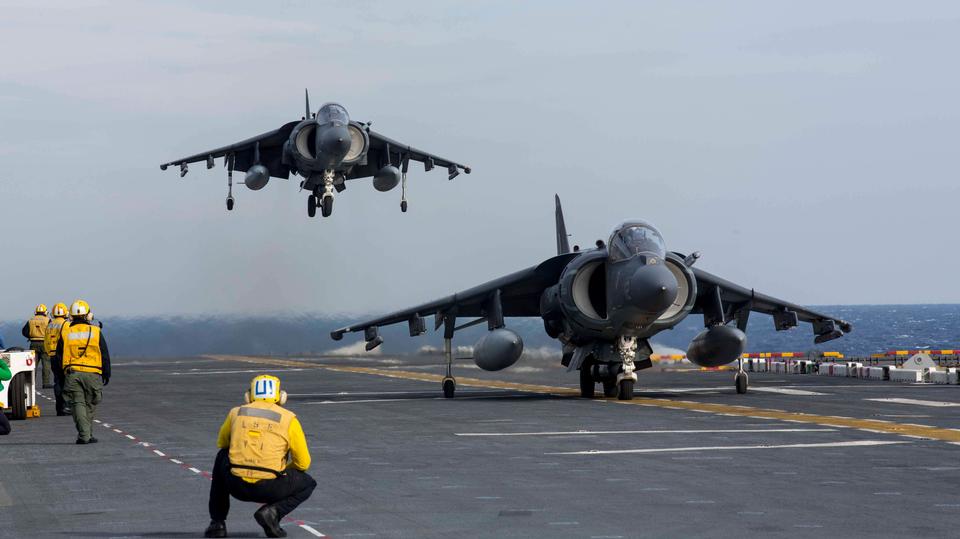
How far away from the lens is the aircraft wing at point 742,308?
3866cm

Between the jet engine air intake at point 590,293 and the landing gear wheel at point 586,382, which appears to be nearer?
the jet engine air intake at point 590,293

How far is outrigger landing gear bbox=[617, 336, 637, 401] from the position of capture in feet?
115

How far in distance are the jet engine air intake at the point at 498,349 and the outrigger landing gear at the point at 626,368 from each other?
8.86 feet

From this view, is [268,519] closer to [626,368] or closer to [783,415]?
[783,415]

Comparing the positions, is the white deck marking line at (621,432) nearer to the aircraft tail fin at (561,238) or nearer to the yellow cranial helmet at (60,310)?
the yellow cranial helmet at (60,310)

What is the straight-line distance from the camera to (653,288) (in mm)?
32812

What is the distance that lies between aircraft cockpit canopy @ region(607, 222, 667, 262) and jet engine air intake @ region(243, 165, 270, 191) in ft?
43.2

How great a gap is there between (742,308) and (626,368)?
692cm

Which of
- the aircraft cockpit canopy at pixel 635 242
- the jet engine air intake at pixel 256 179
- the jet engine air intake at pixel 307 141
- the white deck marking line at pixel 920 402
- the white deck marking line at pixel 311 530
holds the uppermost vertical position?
the jet engine air intake at pixel 307 141

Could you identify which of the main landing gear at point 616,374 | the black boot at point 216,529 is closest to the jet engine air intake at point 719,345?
the main landing gear at point 616,374

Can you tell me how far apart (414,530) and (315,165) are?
103ft

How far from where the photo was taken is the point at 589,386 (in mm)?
37312

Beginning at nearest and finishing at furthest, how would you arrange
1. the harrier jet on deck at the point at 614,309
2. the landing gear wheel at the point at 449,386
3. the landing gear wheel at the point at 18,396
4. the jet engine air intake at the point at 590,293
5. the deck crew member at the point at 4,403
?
the deck crew member at the point at 4,403
the landing gear wheel at the point at 18,396
the harrier jet on deck at the point at 614,309
the jet engine air intake at the point at 590,293
the landing gear wheel at the point at 449,386

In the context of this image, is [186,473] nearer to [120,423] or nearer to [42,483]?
[42,483]
